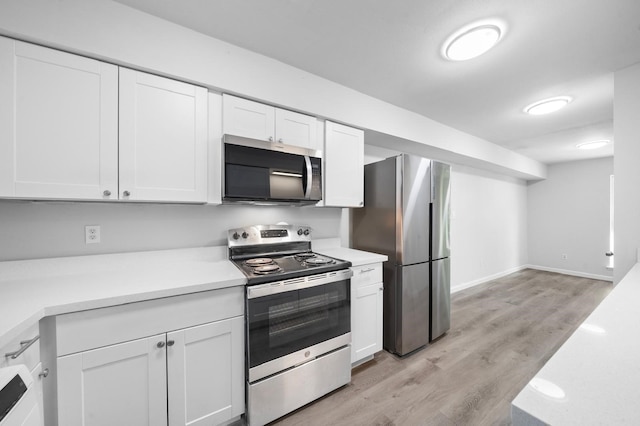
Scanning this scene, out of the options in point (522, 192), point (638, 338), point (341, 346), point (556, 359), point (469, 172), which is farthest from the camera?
point (522, 192)

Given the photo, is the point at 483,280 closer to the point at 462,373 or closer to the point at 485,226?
the point at 485,226

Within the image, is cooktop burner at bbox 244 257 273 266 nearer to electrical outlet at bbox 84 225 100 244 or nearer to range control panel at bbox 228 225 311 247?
range control panel at bbox 228 225 311 247

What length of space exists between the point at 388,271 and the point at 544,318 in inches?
101

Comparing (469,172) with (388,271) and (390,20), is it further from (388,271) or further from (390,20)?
(390,20)

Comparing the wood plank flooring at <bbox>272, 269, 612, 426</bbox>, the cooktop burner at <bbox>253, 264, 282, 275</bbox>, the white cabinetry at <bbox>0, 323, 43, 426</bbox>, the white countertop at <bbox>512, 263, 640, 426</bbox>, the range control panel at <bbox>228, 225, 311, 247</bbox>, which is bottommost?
the wood plank flooring at <bbox>272, 269, 612, 426</bbox>

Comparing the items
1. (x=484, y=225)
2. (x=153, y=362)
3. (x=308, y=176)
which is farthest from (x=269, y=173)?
(x=484, y=225)

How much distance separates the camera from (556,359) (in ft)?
2.30

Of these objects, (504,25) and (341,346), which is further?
(341,346)

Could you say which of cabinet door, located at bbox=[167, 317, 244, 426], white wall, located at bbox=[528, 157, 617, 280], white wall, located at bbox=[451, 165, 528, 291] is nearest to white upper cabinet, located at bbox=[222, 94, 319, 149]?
Answer: cabinet door, located at bbox=[167, 317, 244, 426]

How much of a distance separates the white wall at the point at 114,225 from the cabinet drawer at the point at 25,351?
0.73 metres

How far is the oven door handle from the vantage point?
152 centimetres

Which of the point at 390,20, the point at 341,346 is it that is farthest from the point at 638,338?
the point at 390,20

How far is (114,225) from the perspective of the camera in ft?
5.55

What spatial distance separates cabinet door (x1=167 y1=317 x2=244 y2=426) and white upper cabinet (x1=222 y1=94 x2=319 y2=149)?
1351 mm
